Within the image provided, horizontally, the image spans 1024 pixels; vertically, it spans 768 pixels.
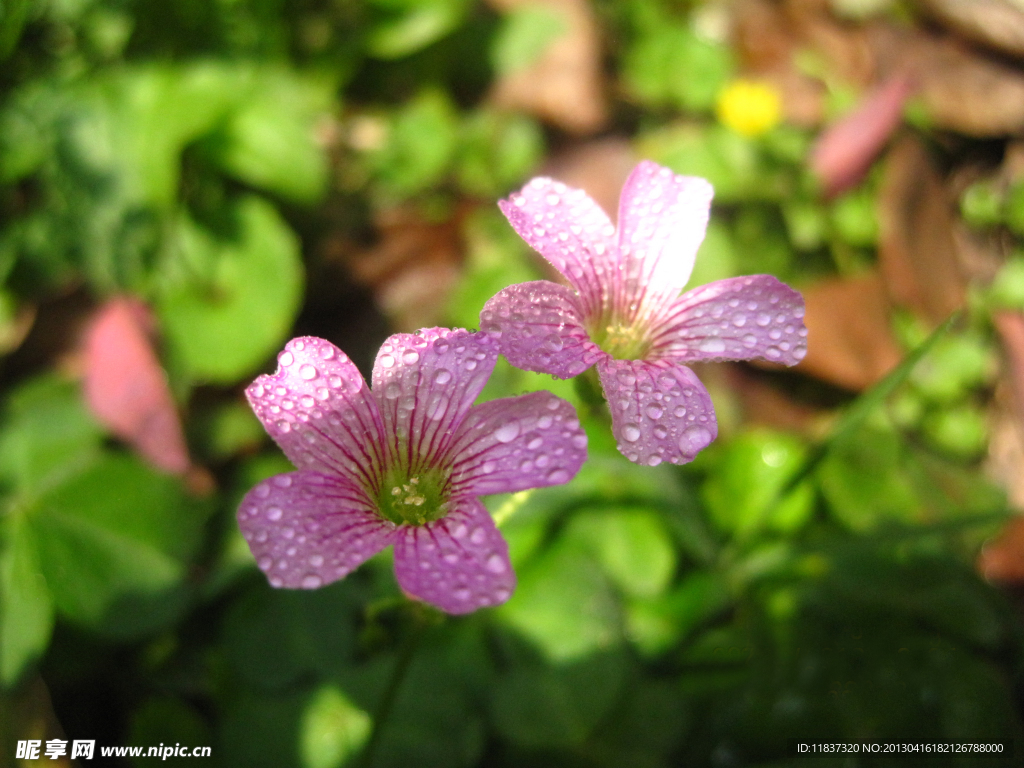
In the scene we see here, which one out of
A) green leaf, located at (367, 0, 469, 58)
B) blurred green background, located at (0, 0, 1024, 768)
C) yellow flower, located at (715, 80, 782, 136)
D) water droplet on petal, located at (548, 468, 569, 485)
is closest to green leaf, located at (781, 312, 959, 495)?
blurred green background, located at (0, 0, 1024, 768)

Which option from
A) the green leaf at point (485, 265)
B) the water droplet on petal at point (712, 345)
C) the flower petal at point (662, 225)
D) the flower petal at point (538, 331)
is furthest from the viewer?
the green leaf at point (485, 265)

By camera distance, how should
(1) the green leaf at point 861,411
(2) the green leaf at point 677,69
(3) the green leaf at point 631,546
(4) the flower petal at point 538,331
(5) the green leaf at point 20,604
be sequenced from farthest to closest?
1. (2) the green leaf at point 677,69
2. (3) the green leaf at point 631,546
3. (5) the green leaf at point 20,604
4. (1) the green leaf at point 861,411
5. (4) the flower petal at point 538,331

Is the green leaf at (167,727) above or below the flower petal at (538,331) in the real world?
below

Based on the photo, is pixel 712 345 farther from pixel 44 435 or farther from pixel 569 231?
pixel 44 435

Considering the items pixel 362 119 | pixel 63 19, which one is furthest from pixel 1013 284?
pixel 63 19

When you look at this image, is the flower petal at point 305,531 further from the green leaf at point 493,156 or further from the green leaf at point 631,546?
the green leaf at point 493,156

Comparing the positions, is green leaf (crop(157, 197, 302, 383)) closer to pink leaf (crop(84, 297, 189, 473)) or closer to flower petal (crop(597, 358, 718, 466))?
pink leaf (crop(84, 297, 189, 473))

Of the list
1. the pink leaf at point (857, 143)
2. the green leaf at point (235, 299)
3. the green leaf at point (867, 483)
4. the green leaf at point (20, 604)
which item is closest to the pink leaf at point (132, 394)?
the green leaf at point (235, 299)

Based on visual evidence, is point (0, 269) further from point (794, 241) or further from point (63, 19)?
point (794, 241)

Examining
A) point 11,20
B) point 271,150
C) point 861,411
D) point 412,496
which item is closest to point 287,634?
point 412,496
